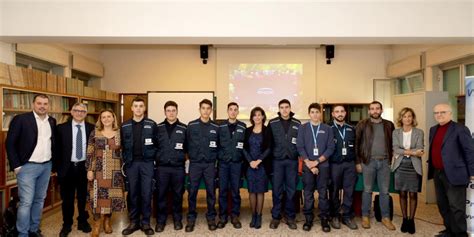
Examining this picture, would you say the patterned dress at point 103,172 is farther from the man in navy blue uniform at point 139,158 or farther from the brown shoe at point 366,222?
the brown shoe at point 366,222

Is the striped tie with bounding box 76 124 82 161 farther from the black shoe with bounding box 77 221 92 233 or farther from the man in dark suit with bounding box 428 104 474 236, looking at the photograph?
the man in dark suit with bounding box 428 104 474 236

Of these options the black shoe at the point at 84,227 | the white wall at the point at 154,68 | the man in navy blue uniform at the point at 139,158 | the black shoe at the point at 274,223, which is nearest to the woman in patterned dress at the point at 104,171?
the man in navy blue uniform at the point at 139,158

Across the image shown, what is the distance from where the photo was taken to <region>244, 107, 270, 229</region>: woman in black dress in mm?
3957

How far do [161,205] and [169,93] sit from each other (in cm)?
415

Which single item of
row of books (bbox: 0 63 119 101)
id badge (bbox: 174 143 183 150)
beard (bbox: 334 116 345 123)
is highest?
row of books (bbox: 0 63 119 101)

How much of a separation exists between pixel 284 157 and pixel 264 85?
401 cm

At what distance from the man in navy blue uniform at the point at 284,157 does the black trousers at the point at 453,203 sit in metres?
1.63

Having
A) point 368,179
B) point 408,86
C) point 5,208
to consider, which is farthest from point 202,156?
point 408,86

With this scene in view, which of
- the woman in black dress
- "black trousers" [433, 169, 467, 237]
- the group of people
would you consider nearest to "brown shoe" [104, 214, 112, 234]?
the group of people

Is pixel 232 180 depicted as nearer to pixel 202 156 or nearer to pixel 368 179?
pixel 202 156

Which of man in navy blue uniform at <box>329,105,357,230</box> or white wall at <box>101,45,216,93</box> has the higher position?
white wall at <box>101,45,216,93</box>

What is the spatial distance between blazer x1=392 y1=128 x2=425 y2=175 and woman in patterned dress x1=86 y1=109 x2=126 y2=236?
337cm

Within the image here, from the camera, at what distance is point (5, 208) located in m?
3.92

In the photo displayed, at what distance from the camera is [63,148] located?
382 cm
